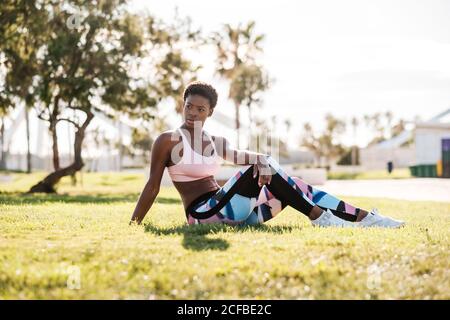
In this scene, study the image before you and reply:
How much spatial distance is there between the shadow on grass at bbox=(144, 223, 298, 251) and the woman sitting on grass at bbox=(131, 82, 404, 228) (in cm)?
21

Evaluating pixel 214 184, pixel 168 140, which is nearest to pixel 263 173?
pixel 214 184

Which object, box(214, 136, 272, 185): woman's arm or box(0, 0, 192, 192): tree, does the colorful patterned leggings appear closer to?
box(214, 136, 272, 185): woman's arm

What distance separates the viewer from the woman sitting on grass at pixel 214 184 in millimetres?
5805

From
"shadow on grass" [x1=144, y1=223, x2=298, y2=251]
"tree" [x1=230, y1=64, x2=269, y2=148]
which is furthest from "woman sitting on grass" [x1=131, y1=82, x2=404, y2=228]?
"tree" [x1=230, y1=64, x2=269, y2=148]

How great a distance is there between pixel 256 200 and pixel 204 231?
0.81 metres

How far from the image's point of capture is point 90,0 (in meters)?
→ 21.5

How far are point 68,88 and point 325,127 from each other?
65.3 metres

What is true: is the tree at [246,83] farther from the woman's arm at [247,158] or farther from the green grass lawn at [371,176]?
the woman's arm at [247,158]

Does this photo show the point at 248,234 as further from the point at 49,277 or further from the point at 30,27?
the point at 30,27

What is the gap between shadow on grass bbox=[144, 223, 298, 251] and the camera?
4758 millimetres

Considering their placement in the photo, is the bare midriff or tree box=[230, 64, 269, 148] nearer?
the bare midriff

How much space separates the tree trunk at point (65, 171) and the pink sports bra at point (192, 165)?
53.3ft

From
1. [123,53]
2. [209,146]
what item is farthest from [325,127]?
[209,146]

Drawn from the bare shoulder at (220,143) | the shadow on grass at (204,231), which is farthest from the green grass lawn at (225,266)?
the bare shoulder at (220,143)
